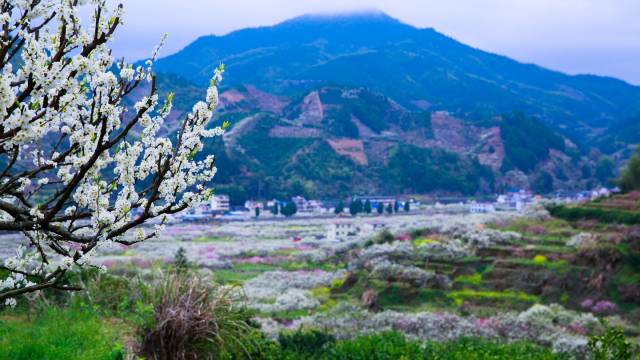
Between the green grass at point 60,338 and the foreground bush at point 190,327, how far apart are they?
0.51m

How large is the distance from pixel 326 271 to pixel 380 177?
87773 mm

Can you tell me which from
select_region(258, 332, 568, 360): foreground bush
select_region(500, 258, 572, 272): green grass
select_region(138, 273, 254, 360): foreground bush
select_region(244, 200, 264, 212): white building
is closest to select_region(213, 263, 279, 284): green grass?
select_region(500, 258, 572, 272): green grass

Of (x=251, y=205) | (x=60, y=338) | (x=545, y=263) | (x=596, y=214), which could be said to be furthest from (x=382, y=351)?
(x=251, y=205)

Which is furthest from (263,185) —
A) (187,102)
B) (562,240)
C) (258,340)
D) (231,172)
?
(258,340)

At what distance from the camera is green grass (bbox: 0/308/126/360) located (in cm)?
683

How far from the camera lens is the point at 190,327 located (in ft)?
28.4

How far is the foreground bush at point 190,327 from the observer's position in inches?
340

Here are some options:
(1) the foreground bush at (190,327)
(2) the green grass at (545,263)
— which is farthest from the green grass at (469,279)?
(1) the foreground bush at (190,327)

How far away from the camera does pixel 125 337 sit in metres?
8.90

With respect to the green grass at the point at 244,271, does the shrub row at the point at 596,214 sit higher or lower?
higher

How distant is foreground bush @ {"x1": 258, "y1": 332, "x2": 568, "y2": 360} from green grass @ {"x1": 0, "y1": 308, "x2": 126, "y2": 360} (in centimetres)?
237

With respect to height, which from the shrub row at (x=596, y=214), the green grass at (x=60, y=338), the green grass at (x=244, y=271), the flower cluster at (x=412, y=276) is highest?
the green grass at (x=60, y=338)

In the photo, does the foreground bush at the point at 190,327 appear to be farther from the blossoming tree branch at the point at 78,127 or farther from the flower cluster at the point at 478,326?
the flower cluster at the point at 478,326

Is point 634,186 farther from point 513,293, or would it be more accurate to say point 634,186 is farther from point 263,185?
point 263,185
